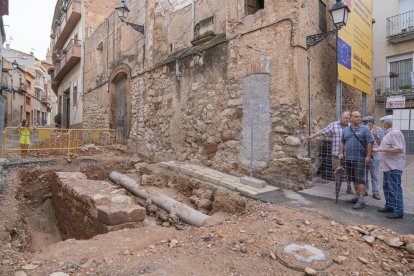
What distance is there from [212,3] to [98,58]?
8803 mm

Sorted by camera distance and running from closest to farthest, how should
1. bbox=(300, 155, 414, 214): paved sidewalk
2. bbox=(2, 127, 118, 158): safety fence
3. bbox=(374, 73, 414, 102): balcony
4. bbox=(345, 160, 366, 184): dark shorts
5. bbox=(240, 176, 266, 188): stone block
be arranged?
bbox=(345, 160, 366, 184): dark shorts, bbox=(300, 155, 414, 214): paved sidewalk, bbox=(240, 176, 266, 188): stone block, bbox=(2, 127, 118, 158): safety fence, bbox=(374, 73, 414, 102): balcony

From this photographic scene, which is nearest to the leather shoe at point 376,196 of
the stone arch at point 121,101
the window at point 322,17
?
the window at point 322,17

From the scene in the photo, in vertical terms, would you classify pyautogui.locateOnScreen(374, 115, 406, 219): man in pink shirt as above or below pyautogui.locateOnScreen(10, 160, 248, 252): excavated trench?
above

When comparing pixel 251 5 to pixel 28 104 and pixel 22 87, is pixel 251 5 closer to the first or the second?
pixel 22 87

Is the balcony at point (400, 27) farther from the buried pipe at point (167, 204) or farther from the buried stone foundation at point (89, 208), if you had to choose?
the buried stone foundation at point (89, 208)

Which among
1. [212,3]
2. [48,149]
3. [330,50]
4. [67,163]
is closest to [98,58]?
[48,149]

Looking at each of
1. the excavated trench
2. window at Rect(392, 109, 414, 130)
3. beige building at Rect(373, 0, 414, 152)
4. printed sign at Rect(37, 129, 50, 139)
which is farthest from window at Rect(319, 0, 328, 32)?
printed sign at Rect(37, 129, 50, 139)

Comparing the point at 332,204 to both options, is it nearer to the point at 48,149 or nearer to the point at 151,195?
the point at 151,195

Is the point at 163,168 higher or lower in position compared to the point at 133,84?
lower

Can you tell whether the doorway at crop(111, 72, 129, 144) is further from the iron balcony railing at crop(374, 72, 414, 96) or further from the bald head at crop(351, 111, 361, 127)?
A: the iron balcony railing at crop(374, 72, 414, 96)

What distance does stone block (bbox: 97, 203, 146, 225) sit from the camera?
4.08 metres

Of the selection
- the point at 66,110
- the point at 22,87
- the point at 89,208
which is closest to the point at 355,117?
the point at 89,208

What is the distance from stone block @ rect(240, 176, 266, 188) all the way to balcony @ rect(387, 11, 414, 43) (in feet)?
40.2

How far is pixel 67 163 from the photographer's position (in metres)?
8.14
